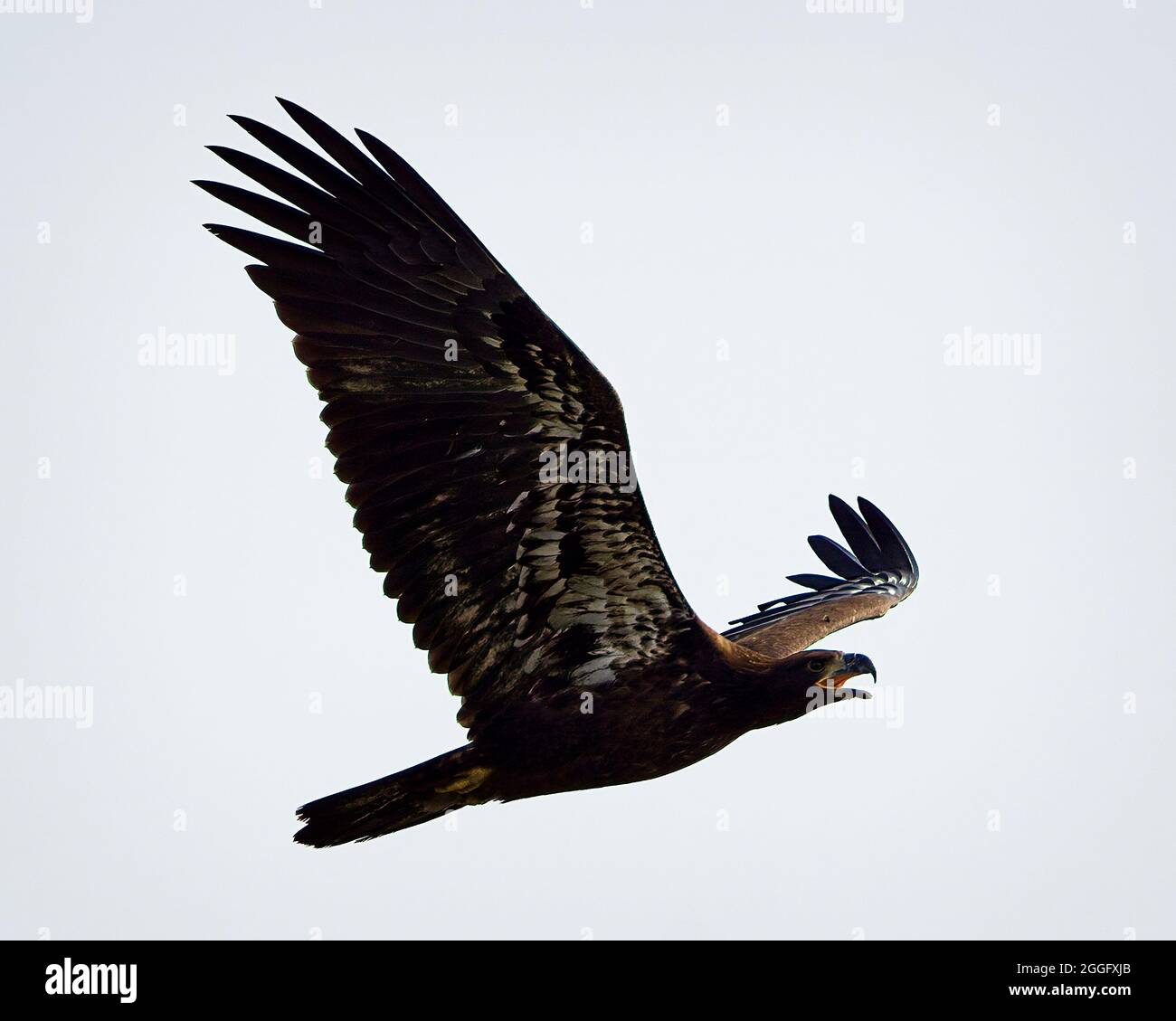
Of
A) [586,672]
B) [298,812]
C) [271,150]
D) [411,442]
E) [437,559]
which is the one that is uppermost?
[271,150]

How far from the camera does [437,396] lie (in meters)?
8.96

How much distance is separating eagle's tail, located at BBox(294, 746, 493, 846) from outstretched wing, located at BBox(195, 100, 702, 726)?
2.83ft

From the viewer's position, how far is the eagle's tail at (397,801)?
30.1ft

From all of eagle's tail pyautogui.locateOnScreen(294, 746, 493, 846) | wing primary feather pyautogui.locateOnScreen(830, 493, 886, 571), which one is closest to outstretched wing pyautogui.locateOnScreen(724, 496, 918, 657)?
wing primary feather pyautogui.locateOnScreen(830, 493, 886, 571)

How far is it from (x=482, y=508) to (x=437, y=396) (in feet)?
2.11

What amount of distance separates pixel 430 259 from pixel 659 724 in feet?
9.43

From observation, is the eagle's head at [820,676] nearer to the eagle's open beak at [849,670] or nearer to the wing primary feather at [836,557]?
Answer: the eagle's open beak at [849,670]

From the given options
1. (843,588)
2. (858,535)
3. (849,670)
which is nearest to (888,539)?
(858,535)

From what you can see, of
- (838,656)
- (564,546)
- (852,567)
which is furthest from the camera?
(852,567)

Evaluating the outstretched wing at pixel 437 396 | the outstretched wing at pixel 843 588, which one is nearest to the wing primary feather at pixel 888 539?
the outstretched wing at pixel 843 588

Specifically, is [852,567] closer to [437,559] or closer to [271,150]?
[437,559]

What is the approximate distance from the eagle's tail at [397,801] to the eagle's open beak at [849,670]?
204cm

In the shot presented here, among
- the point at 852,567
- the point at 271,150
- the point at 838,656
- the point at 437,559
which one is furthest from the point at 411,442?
the point at 852,567

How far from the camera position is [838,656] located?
9812 millimetres
